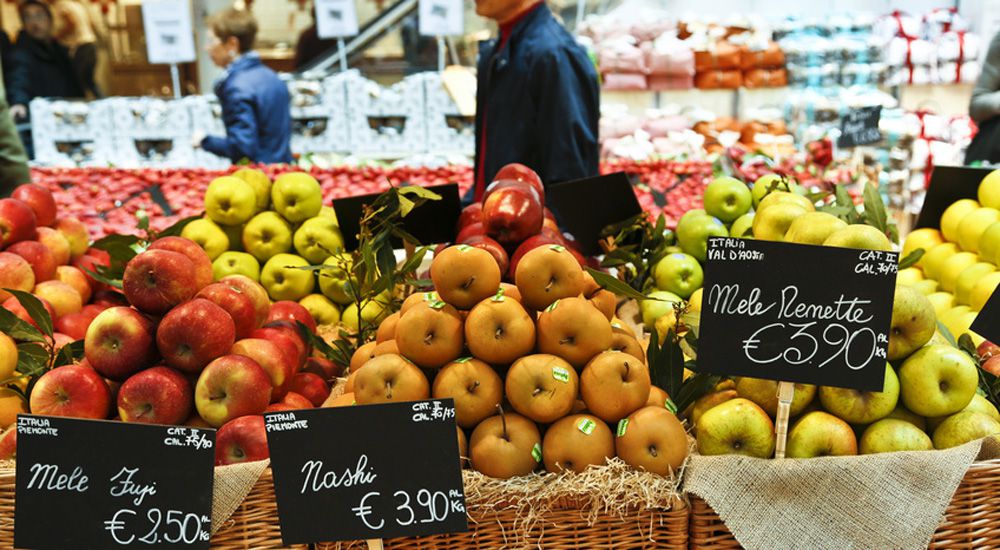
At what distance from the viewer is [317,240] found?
2223 mm

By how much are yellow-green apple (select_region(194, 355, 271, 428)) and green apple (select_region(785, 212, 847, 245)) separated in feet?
3.27

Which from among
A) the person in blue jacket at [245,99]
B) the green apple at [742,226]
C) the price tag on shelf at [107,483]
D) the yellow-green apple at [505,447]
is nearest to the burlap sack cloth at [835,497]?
the yellow-green apple at [505,447]

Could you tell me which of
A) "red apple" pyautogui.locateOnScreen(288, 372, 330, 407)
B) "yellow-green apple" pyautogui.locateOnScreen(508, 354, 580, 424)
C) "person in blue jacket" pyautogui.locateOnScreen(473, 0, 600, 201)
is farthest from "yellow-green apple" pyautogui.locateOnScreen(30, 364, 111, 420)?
"person in blue jacket" pyautogui.locateOnScreen(473, 0, 600, 201)

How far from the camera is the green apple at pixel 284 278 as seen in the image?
2207mm

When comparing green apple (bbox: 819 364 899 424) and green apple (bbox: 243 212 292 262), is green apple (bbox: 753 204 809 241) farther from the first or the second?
green apple (bbox: 243 212 292 262)

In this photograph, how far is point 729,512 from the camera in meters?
1.30

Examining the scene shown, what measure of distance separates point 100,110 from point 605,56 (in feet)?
10.8

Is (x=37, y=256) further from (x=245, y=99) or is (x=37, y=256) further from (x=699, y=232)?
(x=245, y=99)

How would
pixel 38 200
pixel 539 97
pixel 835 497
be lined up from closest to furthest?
pixel 835 497 < pixel 38 200 < pixel 539 97

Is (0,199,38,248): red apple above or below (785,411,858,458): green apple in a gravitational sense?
above

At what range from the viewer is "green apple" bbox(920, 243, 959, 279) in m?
2.10

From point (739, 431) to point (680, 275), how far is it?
766mm

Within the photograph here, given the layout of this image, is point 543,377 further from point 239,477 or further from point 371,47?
point 371,47

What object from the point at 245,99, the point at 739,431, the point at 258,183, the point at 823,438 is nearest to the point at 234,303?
the point at 258,183
